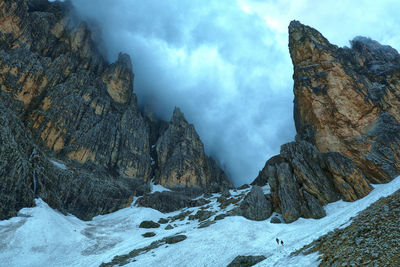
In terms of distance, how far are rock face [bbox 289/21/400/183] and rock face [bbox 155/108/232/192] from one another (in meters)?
72.9

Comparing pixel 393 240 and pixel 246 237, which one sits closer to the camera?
pixel 393 240

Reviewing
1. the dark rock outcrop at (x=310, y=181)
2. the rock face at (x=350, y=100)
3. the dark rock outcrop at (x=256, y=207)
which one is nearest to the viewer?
the dark rock outcrop at (x=310, y=181)

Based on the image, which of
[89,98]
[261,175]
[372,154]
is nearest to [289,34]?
[372,154]

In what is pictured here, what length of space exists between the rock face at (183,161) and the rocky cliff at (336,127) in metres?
73.1

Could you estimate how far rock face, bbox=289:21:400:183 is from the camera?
4950cm

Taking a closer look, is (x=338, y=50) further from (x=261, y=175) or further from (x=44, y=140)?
(x=44, y=140)

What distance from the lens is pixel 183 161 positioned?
128 meters

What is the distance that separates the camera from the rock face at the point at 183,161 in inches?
4779

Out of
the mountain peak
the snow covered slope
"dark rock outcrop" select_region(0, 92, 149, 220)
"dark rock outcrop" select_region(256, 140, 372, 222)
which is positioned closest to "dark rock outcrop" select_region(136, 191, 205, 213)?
"dark rock outcrop" select_region(0, 92, 149, 220)

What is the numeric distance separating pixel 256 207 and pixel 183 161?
83.2 meters

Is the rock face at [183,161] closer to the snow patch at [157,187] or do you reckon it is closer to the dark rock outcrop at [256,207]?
the snow patch at [157,187]

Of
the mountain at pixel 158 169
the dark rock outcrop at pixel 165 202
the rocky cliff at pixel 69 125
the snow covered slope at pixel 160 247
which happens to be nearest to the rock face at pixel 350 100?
the mountain at pixel 158 169

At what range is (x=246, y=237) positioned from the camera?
29297mm

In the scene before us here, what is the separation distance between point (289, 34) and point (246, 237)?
73890mm
